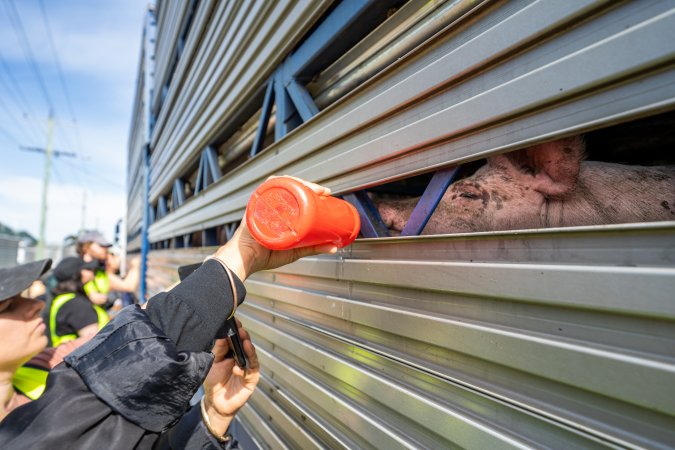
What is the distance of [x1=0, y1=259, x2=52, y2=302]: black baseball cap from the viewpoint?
1.86 metres

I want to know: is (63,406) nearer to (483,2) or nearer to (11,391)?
(11,391)

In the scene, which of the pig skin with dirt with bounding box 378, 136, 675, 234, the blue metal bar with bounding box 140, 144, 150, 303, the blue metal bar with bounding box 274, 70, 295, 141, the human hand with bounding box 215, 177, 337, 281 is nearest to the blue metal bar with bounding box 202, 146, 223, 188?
the blue metal bar with bounding box 274, 70, 295, 141

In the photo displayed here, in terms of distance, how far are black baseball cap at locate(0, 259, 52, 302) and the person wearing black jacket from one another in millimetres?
1097

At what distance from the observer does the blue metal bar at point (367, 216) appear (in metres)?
1.72

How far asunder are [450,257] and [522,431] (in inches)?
20.7

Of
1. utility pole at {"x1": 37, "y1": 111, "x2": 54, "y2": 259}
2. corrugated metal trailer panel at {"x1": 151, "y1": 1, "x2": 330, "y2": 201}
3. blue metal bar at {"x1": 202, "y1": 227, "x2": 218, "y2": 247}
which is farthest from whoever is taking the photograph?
utility pole at {"x1": 37, "y1": 111, "x2": 54, "y2": 259}

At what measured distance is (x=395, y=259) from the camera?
1.47 metres

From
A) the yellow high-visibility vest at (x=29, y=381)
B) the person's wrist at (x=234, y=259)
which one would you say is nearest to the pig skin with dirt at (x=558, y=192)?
the person's wrist at (x=234, y=259)

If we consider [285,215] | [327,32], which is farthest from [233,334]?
[327,32]

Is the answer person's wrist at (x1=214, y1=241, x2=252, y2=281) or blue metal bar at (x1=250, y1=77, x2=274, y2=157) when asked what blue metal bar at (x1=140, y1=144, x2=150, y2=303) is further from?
person's wrist at (x1=214, y1=241, x2=252, y2=281)

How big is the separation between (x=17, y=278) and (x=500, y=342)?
2.43m

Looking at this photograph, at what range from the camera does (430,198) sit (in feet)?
4.36

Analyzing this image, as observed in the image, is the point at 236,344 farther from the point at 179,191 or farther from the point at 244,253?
the point at 179,191

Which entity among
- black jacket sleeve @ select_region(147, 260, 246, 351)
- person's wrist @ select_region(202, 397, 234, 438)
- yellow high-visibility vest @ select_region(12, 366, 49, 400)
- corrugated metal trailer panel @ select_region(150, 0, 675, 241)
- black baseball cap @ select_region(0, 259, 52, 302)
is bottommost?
person's wrist @ select_region(202, 397, 234, 438)
